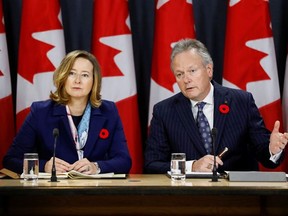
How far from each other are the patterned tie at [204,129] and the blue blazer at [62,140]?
50 cm

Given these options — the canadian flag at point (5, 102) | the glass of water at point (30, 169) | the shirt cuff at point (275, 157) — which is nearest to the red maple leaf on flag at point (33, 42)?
the canadian flag at point (5, 102)

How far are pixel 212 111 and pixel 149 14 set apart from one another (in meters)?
1.30

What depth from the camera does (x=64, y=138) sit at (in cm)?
357

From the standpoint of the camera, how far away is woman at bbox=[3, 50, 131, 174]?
3.57 m

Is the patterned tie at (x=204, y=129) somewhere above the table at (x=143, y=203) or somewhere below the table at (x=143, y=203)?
above

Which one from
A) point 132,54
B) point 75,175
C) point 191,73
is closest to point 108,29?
point 132,54

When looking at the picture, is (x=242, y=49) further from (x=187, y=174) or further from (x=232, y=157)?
(x=187, y=174)

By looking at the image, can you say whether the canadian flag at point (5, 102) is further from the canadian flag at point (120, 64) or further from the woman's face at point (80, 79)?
the woman's face at point (80, 79)

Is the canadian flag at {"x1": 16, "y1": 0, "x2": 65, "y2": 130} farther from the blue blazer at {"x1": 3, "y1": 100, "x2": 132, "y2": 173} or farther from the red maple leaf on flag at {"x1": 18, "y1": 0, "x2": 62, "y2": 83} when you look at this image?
the blue blazer at {"x1": 3, "y1": 100, "x2": 132, "y2": 173}

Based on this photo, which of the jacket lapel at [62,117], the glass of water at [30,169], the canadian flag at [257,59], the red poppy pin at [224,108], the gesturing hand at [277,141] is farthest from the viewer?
the canadian flag at [257,59]

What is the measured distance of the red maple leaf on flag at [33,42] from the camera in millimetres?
4273

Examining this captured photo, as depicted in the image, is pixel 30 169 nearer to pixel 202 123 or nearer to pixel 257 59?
pixel 202 123

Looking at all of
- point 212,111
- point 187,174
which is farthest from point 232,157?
point 187,174

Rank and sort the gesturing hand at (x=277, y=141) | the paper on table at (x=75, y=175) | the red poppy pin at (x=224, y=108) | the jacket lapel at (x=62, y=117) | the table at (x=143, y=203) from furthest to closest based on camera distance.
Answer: the red poppy pin at (x=224, y=108)
the jacket lapel at (x=62, y=117)
the gesturing hand at (x=277, y=141)
the paper on table at (x=75, y=175)
the table at (x=143, y=203)
